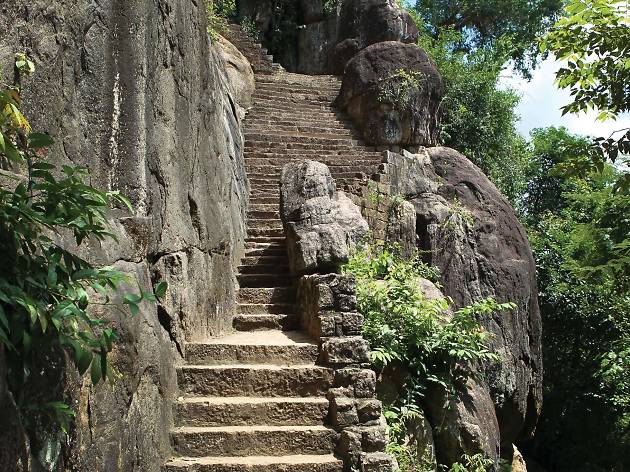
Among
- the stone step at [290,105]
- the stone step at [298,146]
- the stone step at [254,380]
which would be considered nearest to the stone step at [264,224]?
the stone step at [298,146]

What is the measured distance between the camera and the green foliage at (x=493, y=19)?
2477 centimetres

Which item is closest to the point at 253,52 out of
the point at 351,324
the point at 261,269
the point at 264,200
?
the point at 264,200

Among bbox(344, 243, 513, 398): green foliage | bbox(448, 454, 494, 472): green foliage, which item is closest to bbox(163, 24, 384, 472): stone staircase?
bbox(344, 243, 513, 398): green foliage

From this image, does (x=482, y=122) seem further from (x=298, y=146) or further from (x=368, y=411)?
(x=368, y=411)

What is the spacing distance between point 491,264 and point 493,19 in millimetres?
15717

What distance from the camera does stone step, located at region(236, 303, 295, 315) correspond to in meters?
7.88

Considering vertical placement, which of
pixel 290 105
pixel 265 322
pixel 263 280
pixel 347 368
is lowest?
pixel 347 368

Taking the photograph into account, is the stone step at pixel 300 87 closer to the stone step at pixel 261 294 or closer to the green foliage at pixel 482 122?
the green foliage at pixel 482 122

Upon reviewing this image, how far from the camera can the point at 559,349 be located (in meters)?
16.3

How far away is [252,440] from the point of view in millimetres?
5371

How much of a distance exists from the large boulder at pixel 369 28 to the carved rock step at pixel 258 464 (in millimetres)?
13471

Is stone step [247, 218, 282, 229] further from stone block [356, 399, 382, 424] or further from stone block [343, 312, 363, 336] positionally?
stone block [356, 399, 382, 424]

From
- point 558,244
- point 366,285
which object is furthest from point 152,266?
point 558,244

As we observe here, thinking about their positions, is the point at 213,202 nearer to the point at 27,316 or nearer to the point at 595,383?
the point at 27,316
